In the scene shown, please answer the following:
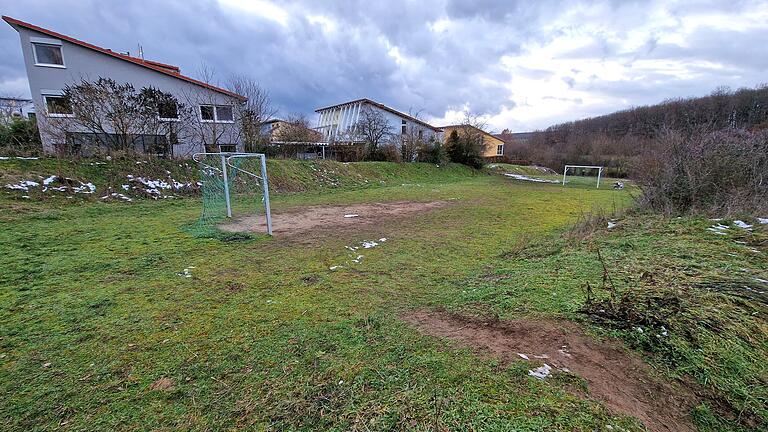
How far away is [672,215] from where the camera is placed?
232 inches

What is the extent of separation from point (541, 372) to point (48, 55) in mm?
23179

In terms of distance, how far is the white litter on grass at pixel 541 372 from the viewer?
211 centimetres

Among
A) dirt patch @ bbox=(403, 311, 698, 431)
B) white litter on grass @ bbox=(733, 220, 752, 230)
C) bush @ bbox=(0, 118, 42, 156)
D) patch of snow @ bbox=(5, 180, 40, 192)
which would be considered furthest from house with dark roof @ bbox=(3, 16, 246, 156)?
white litter on grass @ bbox=(733, 220, 752, 230)

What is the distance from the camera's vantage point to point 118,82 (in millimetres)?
16109

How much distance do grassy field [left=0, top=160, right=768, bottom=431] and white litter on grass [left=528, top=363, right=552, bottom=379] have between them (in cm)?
7

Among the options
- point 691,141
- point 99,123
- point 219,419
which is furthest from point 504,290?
point 99,123

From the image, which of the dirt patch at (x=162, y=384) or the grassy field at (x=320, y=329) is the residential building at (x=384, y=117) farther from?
the dirt patch at (x=162, y=384)

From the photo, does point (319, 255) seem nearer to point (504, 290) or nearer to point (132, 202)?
point (504, 290)

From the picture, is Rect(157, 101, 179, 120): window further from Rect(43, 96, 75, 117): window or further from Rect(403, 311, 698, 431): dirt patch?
Rect(403, 311, 698, 431): dirt patch

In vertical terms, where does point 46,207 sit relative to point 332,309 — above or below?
above

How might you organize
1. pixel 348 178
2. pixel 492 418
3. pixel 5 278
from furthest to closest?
pixel 348 178, pixel 5 278, pixel 492 418

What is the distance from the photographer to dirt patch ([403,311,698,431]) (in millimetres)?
1811

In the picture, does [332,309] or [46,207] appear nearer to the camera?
[332,309]

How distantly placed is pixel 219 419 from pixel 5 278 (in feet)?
14.6
